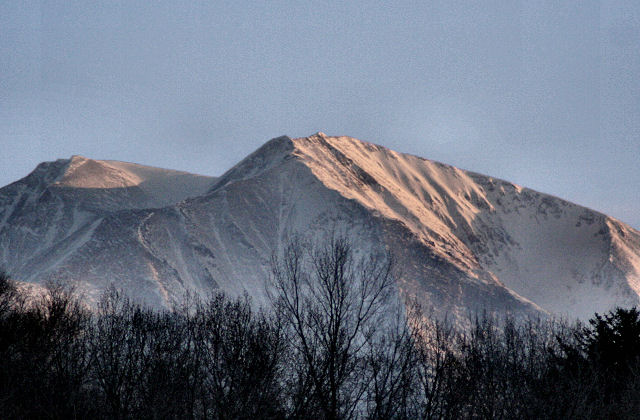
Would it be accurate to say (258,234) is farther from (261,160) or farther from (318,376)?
(318,376)

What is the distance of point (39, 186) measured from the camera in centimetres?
18600

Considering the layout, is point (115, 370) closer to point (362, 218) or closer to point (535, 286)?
point (362, 218)

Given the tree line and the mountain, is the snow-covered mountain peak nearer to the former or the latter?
the mountain

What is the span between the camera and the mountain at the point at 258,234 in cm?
13200

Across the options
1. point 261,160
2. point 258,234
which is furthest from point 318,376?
point 261,160

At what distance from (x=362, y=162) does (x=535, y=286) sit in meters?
67.4

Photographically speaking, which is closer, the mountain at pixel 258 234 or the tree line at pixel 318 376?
the tree line at pixel 318 376

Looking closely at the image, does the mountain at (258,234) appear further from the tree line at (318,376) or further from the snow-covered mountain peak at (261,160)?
the tree line at (318,376)

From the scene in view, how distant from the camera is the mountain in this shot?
433 feet

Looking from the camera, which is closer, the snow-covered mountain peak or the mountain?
the mountain

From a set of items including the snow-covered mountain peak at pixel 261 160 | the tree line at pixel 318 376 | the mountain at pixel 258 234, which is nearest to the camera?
the tree line at pixel 318 376

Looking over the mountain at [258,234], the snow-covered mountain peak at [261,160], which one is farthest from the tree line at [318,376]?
the snow-covered mountain peak at [261,160]

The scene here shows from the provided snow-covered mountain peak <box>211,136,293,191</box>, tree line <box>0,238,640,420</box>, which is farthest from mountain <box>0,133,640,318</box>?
tree line <box>0,238,640,420</box>

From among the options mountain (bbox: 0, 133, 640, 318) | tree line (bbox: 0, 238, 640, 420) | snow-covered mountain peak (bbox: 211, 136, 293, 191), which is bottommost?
tree line (bbox: 0, 238, 640, 420)
